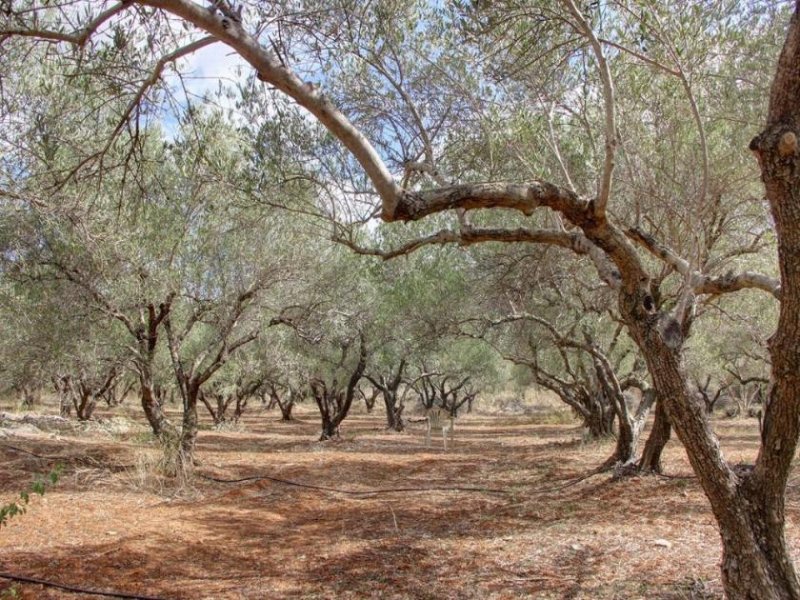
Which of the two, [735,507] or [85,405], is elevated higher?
[85,405]

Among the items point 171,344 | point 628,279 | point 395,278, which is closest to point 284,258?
point 171,344

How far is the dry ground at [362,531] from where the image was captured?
5207 millimetres

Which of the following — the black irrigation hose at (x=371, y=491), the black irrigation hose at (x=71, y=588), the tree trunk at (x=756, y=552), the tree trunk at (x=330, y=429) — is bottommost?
the black irrigation hose at (x=371, y=491)

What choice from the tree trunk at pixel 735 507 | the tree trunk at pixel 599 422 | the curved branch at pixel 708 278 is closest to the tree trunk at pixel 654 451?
the curved branch at pixel 708 278

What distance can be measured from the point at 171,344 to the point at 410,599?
292 inches

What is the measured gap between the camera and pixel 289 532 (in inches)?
302

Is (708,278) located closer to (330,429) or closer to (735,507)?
(735,507)

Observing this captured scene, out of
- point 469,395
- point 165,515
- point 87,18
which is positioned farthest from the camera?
point 469,395

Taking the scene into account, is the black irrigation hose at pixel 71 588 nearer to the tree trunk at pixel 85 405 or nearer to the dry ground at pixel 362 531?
the dry ground at pixel 362 531

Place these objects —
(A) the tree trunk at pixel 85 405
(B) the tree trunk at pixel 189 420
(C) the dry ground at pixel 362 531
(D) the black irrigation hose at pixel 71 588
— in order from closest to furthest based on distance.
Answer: (D) the black irrigation hose at pixel 71 588 → (C) the dry ground at pixel 362 531 → (B) the tree trunk at pixel 189 420 → (A) the tree trunk at pixel 85 405

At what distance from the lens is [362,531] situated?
7551mm

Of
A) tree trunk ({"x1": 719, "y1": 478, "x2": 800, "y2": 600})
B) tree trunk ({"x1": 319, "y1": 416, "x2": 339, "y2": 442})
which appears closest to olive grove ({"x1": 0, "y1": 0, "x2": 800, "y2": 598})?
tree trunk ({"x1": 719, "y1": 478, "x2": 800, "y2": 600})

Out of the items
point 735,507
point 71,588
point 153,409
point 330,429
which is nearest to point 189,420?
point 153,409

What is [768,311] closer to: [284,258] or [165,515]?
[284,258]
